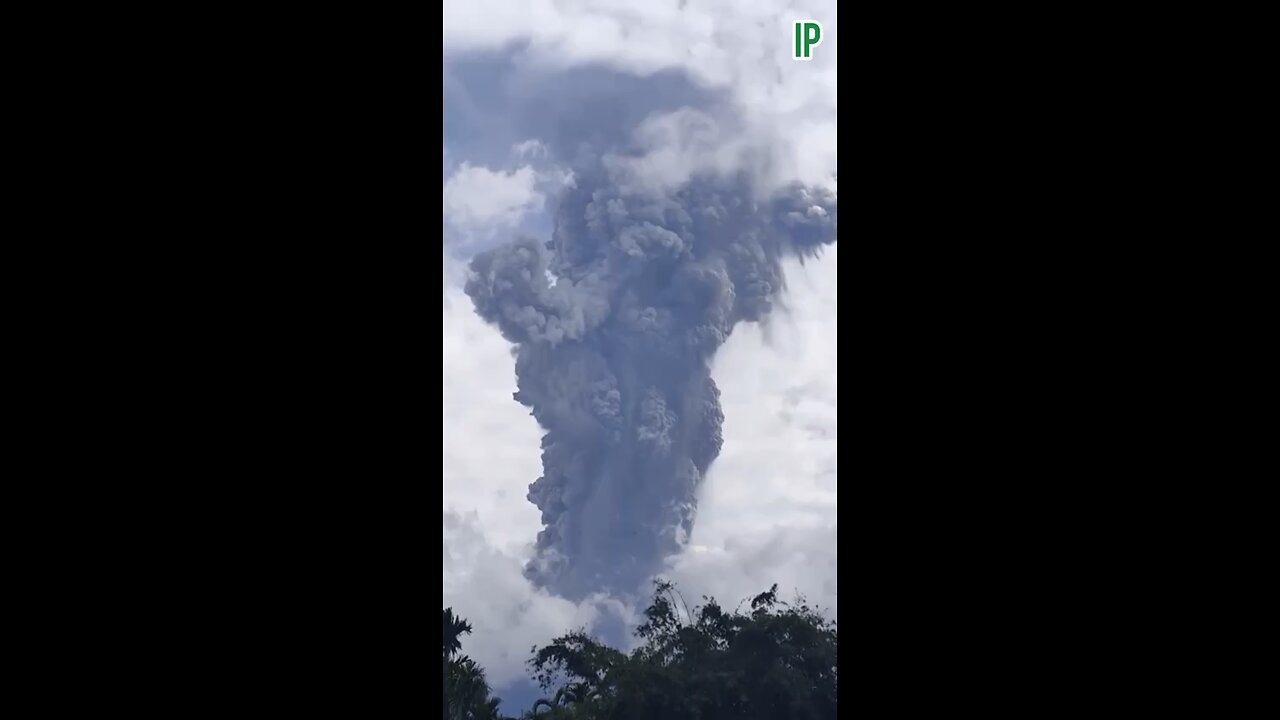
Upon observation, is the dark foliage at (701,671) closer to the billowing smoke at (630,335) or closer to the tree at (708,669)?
the tree at (708,669)

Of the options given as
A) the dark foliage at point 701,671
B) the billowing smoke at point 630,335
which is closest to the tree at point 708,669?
the dark foliage at point 701,671

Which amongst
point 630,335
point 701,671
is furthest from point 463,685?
point 630,335

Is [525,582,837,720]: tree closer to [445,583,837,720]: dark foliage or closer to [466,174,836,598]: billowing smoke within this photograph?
[445,583,837,720]: dark foliage

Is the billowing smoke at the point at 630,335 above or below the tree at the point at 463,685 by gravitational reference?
above

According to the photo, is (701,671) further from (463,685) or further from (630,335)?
(630,335)

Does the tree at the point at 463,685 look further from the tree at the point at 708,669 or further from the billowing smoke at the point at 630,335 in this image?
the billowing smoke at the point at 630,335

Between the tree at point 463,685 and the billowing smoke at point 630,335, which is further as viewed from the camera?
the billowing smoke at point 630,335

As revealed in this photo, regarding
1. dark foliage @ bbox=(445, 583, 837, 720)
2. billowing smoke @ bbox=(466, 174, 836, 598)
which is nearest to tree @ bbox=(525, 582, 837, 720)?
dark foliage @ bbox=(445, 583, 837, 720)
